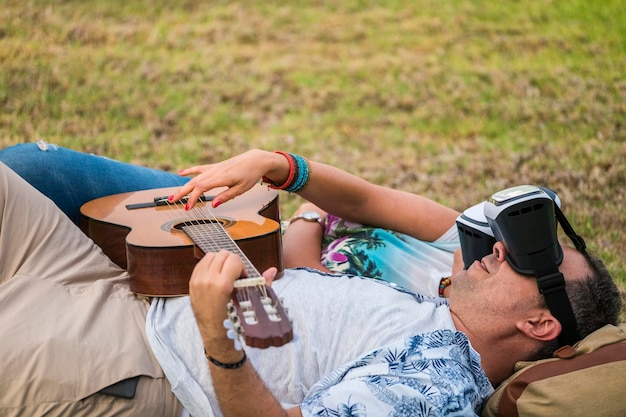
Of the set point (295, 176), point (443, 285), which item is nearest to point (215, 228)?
point (295, 176)

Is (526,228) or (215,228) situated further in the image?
(215,228)

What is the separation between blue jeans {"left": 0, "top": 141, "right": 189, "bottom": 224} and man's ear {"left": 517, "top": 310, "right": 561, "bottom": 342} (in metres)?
1.97

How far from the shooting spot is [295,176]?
141 inches

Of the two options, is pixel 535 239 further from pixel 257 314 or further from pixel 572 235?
Answer: pixel 257 314

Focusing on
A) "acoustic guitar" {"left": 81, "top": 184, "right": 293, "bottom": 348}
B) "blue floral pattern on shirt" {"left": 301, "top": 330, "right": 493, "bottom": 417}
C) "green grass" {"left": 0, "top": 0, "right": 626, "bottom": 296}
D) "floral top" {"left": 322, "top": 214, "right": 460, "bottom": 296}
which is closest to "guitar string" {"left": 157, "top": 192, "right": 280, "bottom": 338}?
"acoustic guitar" {"left": 81, "top": 184, "right": 293, "bottom": 348}

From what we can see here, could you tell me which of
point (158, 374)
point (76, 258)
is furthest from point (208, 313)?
point (76, 258)

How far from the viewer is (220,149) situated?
22.4 feet

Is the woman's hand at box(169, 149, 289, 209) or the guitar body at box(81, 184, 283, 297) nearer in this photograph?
the guitar body at box(81, 184, 283, 297)

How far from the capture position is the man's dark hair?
293 centimetres

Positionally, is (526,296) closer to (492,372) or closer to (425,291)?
(492,372)

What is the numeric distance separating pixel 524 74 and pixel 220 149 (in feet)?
11.4

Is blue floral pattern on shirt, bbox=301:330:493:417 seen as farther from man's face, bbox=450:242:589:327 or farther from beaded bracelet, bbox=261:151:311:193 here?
beaded bracelet, bbox=261:151:311:193

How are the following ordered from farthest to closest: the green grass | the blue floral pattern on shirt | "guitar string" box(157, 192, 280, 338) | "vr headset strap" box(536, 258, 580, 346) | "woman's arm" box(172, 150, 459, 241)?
the green grass → "woman's arm" box(172, 150, 459, 241) → "vr headset strap" box(536, 258, 580, 346) → the blue floral pattern on shirt → "guitar string" box(157, 192, 280, 338)

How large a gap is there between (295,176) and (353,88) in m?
4.79
